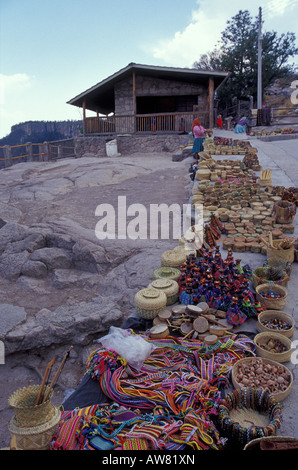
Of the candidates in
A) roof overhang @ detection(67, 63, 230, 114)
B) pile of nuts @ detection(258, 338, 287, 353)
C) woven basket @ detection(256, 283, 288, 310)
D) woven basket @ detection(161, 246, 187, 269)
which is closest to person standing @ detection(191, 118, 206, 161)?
roof overhang @ detection(67, 63, 230, 114)

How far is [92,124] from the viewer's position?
1845 cm

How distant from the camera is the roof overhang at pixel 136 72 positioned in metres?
15.9

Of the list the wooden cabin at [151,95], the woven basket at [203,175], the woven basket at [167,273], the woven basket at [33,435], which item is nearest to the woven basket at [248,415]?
the woven basket at [33,435]

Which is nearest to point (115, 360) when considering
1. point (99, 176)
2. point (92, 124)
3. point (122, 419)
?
point (122, 419)

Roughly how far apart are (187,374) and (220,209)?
428 centimetres

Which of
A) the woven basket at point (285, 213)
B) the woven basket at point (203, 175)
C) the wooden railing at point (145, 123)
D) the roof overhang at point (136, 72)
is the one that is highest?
the roof overhang at point (136, 72)

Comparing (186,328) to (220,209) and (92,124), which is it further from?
(92,124)

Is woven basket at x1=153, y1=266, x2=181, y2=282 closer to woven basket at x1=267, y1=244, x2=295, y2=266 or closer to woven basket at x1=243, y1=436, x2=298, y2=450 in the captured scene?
woven basket at x1=267, y1=244, x2=295, y2=266

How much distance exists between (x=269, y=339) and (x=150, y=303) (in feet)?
4.22

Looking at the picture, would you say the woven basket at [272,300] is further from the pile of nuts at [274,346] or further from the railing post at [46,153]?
the railing post at [46,153]

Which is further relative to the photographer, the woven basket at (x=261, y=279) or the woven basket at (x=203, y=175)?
the woven basket at (x=203, y=175)

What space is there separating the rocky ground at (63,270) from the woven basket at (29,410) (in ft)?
5.52

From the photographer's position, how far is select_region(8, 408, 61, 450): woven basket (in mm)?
2182

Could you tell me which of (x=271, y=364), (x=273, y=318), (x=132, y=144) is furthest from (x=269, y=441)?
(x=132, y=144)
